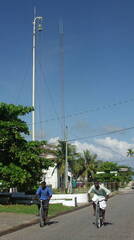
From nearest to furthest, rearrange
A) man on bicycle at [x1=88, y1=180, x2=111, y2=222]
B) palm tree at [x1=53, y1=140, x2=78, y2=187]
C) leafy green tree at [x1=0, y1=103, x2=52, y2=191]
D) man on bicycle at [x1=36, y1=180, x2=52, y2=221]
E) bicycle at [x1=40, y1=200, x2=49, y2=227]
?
1. man on bicycle at [x1=88, y1=180, x2=111, y2=222]
2. bicycle at [x1=40, y1=200, x2=49, y2=227]
3. man on bicycle at [x1=36, y1=180, x2=52, y2=221]
4. leafy green tree at [x1=0, y1=103, x2=52, y2=191]
5. palm tree at [x1=53, y1=140, x2=78, y2=187]

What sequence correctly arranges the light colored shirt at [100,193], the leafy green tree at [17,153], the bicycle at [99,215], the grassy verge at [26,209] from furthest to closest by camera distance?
the leafy green tree at [17,153], the grassy verge at [26,209], the light colored shirt at [100,193], the bicycle at [99,215]

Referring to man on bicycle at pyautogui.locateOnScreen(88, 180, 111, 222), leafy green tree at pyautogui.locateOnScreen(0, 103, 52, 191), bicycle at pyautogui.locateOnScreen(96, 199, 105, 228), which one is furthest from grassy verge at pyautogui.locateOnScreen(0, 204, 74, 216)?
bicycle at pyautogui.locateOnScreen(96, 199, 105, 228)

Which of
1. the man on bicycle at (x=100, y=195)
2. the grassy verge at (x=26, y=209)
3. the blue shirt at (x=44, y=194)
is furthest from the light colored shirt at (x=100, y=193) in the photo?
the grassy verge at (x=26, y=209)

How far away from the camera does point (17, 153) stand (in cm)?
2312

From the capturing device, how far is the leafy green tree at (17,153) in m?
22.2

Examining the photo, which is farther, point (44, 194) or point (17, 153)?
point (17, 153)

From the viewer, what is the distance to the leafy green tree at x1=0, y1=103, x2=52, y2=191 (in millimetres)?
22250

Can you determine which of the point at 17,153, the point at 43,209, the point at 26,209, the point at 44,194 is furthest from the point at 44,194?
the point at 17,153

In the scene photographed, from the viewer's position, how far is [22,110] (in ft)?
79.2

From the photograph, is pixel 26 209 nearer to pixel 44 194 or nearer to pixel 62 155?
pixel 44 194

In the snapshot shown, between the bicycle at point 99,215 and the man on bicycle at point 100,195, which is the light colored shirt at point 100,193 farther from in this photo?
the bicycle at point 99,215

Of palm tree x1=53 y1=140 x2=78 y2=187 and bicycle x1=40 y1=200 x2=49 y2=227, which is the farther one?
palm tree x1=53 y1=140 x2=78 y2=187

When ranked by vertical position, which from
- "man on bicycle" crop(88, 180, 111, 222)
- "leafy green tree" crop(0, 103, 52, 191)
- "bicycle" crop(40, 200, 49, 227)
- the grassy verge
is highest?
"leafy green tree" crop(0, 103, 52, 191)

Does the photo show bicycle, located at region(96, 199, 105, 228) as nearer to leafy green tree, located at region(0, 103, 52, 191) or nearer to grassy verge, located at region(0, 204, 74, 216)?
grassy verge, located at region(0, 204, 74, 216)
